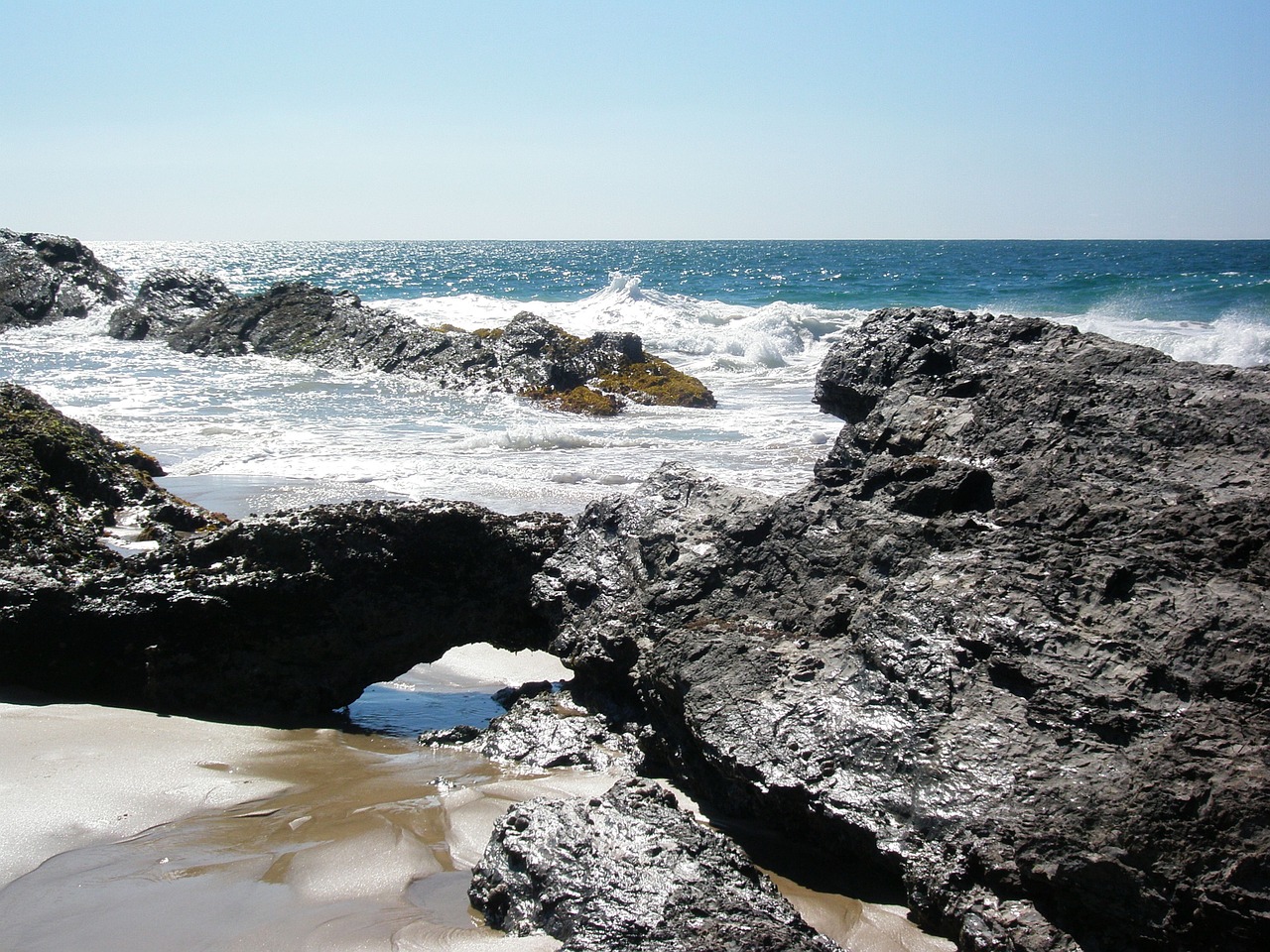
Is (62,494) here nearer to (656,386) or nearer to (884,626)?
(884,626)

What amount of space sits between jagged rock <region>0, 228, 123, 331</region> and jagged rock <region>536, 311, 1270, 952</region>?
82.4 feet

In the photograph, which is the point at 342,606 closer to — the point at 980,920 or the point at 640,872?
the point at 640,872

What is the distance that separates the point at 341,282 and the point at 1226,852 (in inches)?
2194

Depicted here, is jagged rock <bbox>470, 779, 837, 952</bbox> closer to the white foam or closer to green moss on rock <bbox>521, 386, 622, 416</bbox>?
green moss on rock <bbox>521, 386, 622, 416</bbox>

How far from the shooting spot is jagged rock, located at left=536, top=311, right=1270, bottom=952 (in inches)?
86.7

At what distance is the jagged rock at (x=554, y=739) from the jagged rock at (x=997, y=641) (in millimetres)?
157

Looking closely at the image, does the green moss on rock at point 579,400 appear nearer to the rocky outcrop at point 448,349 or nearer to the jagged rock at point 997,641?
the rocky outcrop at point 448,349

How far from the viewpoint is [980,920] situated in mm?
2283

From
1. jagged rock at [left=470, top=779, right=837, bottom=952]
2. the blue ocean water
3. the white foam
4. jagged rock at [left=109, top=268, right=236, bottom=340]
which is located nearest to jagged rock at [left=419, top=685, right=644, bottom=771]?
jagged rock at [left=470, top=779, right=837, bottom=952]

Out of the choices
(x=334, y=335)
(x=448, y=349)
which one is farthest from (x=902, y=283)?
(x=448, y=349)

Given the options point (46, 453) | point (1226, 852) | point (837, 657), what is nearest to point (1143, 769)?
point (1226, 852)

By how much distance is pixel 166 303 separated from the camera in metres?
23.3

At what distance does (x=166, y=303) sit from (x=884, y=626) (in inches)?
951

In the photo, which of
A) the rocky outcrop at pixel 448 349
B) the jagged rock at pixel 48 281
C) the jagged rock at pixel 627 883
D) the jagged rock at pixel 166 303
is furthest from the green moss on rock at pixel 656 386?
the jagged rock at pixel 48 281
